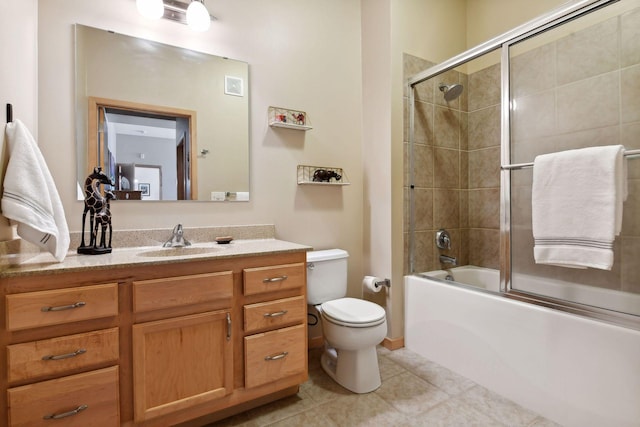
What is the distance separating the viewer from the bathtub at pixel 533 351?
1.30 meters

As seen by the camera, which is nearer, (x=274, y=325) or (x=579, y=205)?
(x=579, y=205)

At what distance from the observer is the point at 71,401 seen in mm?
1138

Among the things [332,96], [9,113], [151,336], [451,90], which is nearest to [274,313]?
[151,336]

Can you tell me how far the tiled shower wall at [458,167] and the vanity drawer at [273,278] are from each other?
102 centimetres

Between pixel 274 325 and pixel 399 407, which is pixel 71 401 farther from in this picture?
pixel 399 407

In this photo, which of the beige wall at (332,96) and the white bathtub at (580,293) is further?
the beige wall at (332,96)

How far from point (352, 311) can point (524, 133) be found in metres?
1.65

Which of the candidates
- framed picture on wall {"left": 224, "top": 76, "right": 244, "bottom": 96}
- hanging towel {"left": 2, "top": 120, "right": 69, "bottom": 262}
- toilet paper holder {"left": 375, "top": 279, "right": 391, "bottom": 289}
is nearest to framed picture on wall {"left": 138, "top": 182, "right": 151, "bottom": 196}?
hanging towel {"left": 2, "top": 120, "right": 69, "bottom": 262}

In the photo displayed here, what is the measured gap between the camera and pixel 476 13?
105 inches

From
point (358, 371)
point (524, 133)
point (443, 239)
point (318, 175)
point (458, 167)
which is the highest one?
point (524, 133)

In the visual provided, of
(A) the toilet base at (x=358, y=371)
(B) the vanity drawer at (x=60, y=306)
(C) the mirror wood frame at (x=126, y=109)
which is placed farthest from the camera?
(A) the toilet base at (x=358, y=371)

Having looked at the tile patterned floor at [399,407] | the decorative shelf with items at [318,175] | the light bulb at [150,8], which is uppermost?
the light bulb at [150,8]

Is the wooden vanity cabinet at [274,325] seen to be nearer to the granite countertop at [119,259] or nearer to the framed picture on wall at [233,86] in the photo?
the granite countertop at [119,259]

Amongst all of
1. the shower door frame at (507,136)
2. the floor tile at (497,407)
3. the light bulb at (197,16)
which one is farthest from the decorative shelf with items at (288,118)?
the floor tile at (497,407)
